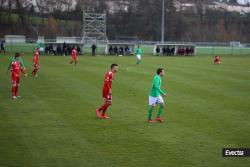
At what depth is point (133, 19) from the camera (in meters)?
108

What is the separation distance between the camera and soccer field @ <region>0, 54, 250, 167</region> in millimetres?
12352

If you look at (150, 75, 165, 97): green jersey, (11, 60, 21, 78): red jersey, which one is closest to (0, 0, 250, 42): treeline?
(11, 60, 21, 78): red jersey

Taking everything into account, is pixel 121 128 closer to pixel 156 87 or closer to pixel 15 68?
pixel 156 87

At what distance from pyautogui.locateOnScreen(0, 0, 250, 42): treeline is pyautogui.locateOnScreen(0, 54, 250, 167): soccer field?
71.7 m

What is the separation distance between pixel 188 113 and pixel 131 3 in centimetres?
9331

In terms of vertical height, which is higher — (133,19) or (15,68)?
(133,19)

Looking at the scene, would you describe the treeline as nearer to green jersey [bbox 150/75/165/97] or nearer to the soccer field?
the soccer field

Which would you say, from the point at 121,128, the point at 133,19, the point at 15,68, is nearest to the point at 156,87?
the point at 121,128

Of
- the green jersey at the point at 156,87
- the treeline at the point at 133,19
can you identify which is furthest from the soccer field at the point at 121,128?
the treeline at the point at 133,19

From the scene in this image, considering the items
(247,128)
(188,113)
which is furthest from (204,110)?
(247,128)

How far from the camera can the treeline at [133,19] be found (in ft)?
322

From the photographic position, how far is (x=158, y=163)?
11.9m

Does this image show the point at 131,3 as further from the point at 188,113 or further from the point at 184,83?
the point at 188,113

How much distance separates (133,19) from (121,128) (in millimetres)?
92891
